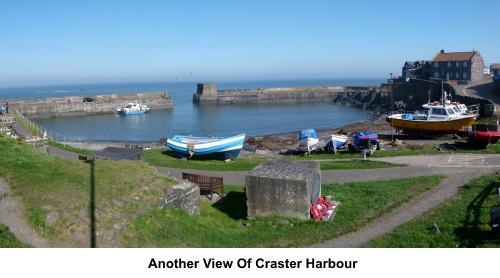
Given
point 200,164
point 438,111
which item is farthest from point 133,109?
point 200,164

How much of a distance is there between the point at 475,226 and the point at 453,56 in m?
71.4

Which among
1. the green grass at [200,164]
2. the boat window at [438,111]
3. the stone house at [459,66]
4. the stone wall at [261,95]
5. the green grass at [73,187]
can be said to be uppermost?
the stone house at [459,66]

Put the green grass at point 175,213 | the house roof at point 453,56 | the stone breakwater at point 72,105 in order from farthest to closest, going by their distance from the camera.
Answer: the stone breakwater at point 72,105, the house roof at point 453,56, the green grass at point 175,213

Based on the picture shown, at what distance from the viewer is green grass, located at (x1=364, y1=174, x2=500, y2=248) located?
926cm

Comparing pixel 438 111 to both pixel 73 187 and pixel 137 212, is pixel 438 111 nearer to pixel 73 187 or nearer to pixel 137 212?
pixel 137 212

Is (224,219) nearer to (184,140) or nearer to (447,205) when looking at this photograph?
(447,205)

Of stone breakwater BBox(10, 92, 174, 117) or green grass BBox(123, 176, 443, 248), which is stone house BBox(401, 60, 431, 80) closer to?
stone breakwater BBox(10, 92, 174, 117)

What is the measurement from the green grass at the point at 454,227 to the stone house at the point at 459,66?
61.9 metres

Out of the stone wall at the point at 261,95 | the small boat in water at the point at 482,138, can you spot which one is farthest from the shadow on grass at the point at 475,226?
the stone wall at the point at 261,95

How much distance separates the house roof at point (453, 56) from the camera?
70113 mm

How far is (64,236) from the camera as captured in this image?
8.50 m

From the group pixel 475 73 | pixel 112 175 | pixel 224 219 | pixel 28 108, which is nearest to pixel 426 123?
pixel 224 219

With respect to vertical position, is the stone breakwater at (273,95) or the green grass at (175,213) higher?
the stone breakwater at (273,95)

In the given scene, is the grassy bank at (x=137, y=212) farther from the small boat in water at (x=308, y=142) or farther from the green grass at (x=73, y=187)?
the small boat in water at (x=308, y=142)
